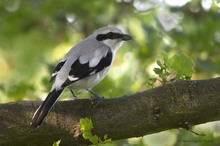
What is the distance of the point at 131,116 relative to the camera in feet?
10.1

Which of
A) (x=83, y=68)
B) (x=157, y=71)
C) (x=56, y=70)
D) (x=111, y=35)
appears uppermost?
(x=111, y=35)

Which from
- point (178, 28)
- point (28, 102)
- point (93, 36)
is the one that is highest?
point (178, 28)

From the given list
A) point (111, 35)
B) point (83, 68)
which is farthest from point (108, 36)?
point (83, 68)

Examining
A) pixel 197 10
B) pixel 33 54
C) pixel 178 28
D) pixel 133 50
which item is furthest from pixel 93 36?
pixel 33 54

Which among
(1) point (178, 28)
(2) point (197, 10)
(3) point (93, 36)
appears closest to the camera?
(3) point (93, 36)

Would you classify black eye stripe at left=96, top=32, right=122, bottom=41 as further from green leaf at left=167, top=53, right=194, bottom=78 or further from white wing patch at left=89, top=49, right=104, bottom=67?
green leaf at left=167, top=53, right=194, bottom=78

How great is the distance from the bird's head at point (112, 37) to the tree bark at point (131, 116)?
1.65 metres

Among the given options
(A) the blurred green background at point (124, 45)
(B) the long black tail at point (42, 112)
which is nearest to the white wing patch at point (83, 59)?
(A) the blurred green background at point (124, 45)

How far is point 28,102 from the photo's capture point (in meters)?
3.16

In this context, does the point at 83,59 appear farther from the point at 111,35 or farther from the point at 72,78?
the point at 111,35

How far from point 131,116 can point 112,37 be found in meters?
1.80

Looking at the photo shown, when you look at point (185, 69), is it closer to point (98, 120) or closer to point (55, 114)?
point (98, 120)

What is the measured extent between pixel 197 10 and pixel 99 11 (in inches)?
52.8

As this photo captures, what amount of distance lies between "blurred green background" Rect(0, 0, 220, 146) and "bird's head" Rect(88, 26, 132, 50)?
11.5 inches
